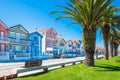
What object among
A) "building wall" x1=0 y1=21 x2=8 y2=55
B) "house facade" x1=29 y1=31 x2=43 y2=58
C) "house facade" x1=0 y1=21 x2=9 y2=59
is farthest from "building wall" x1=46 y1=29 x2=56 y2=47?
"building wall" x1=0 y1=21 x2=8 y2=55

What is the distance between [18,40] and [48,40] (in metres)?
18.1

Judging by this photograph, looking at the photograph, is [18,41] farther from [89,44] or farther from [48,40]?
[89,44]

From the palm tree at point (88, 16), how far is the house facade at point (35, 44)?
118 feet

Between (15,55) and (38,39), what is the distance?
61.5ft

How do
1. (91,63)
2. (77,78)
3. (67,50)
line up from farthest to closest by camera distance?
(67,50) → (91,63) → (77,78)

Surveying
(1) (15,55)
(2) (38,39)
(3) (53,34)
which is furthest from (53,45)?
(1) (15,55)

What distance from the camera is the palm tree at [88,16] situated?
2197cm

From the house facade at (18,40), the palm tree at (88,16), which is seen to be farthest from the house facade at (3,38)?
the palm tree at (88,16)

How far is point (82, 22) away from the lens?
2303cm

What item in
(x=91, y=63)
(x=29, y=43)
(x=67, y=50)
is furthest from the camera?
(x=67, y=50)

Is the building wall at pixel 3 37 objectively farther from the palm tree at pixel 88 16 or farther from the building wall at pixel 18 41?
the palm tree at pixel 88 16

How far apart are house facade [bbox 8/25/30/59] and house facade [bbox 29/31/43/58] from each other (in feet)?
7.24

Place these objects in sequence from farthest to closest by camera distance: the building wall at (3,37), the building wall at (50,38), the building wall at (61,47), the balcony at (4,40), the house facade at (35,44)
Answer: the building wall at (61,47), the building wall at (50,38), the house facade at (35,44), the building wall at (3,37), the balcony at (4,40)

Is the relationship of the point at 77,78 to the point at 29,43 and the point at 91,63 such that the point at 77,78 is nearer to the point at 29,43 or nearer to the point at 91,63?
the point at 91,63
